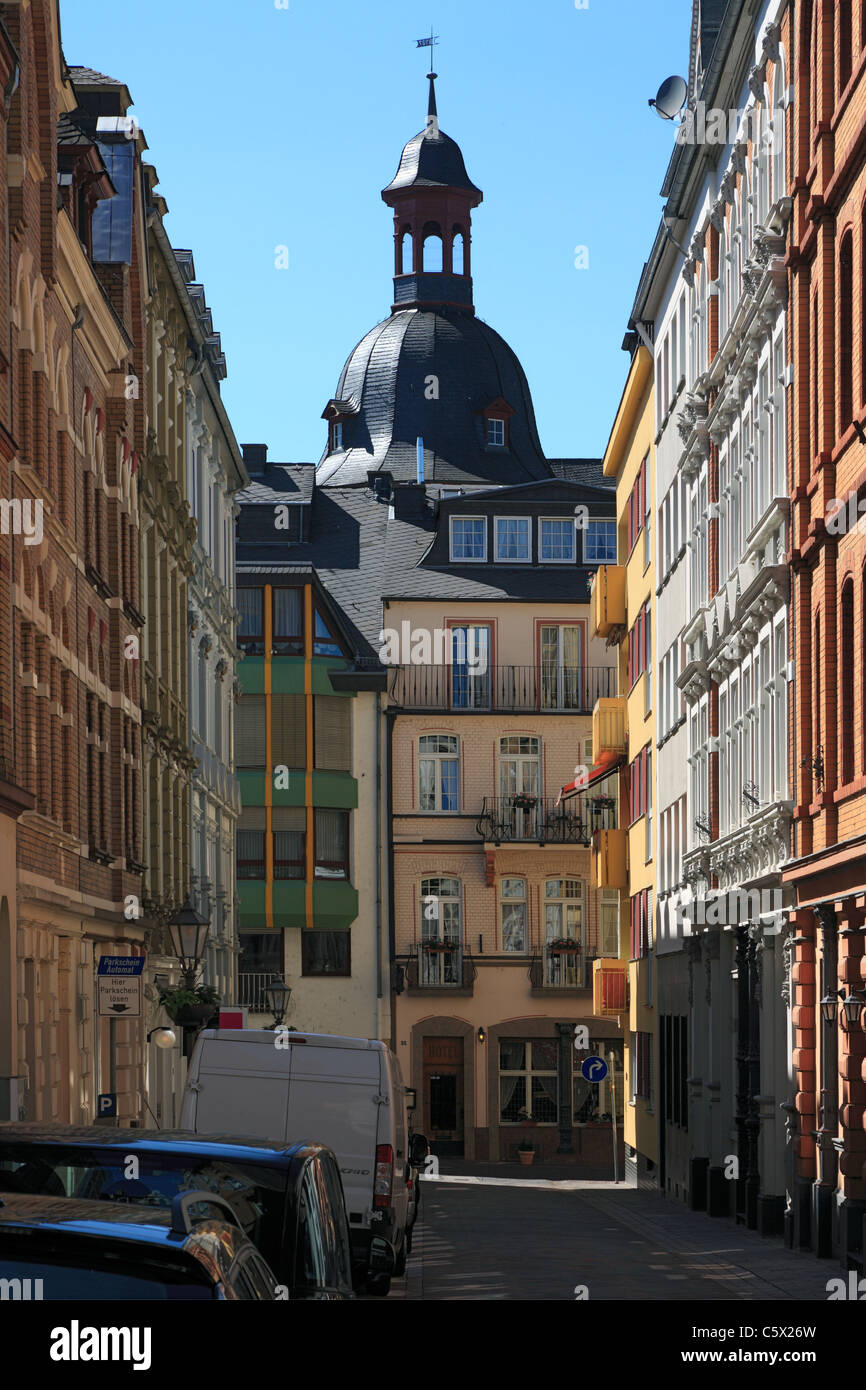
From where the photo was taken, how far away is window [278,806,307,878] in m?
63.0

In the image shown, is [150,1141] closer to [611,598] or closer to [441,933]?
[611,598]

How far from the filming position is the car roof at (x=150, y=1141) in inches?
312

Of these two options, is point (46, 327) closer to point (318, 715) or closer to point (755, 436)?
point (755, 436)

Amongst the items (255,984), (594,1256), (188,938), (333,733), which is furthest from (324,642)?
(594,1256)

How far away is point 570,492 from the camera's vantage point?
66625 millimetres

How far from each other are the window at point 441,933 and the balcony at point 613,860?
36.5 ft

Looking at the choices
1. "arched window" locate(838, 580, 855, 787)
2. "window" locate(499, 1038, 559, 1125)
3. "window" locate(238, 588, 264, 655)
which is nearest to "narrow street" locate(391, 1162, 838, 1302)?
"arched window" locate(838, 580, 855, 787)

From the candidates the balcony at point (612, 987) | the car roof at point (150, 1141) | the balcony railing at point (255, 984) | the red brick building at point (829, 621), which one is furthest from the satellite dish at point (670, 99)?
the balcony railing at point (255, 984)

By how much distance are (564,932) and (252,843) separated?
8976 millimetres

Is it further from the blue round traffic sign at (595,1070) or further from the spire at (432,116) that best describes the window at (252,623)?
the spire at (432,116)

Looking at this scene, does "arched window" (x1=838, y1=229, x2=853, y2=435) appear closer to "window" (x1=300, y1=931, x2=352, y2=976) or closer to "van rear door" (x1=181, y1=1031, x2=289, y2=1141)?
"van rear door" (x1=181, y1=1031, x2=289, y2=1141)

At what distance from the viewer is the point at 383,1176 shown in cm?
1998

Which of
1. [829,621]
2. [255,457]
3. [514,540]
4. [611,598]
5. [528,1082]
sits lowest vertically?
[528,1082]
